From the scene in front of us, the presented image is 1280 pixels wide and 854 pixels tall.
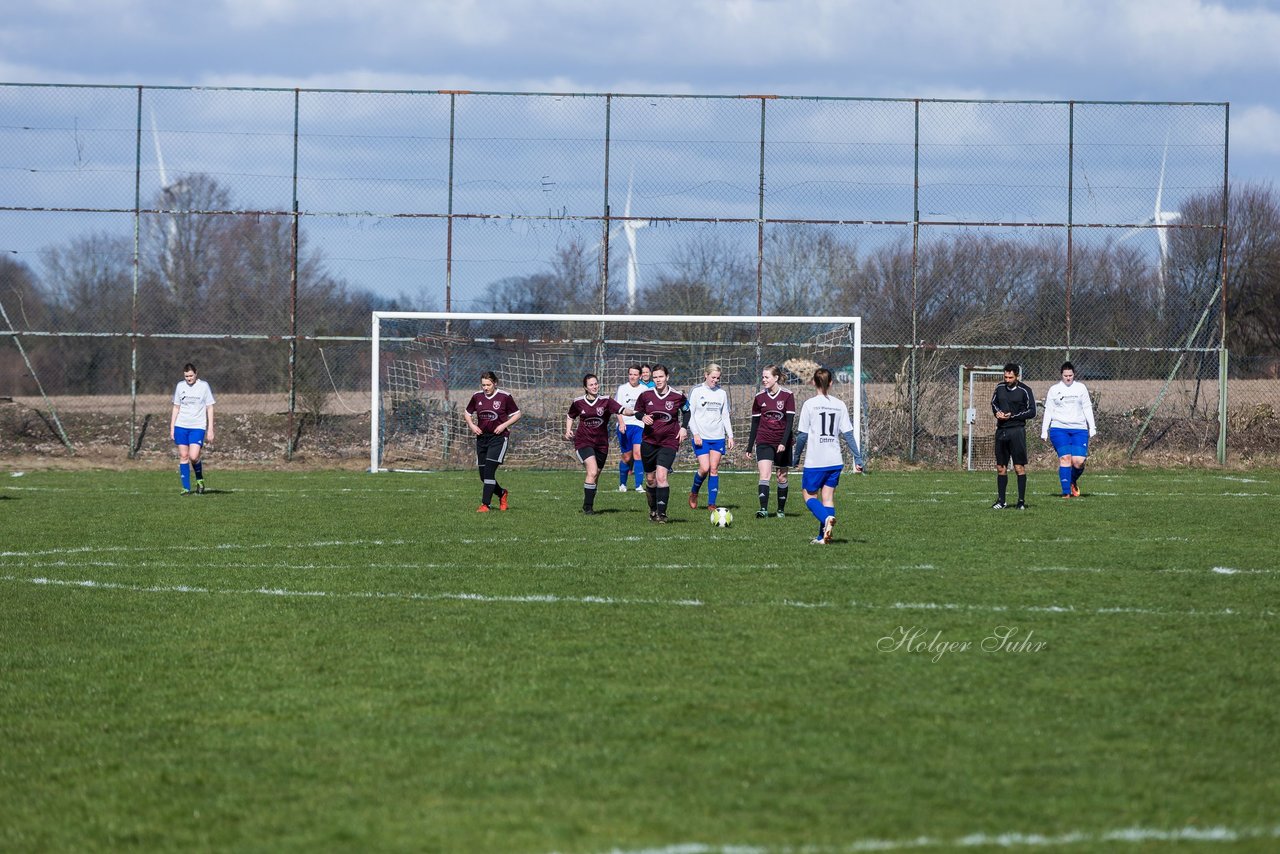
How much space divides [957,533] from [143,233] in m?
20.7

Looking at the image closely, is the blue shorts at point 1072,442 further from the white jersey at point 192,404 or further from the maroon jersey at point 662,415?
the white jersey at point 192,404

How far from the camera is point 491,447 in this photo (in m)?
18.5

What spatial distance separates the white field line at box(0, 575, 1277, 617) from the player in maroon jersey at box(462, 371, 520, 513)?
23.9 ft

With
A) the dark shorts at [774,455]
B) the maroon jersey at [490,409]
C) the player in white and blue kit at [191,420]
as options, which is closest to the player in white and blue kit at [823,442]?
the dark shorts at [774,455]

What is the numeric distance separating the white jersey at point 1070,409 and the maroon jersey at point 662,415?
6.86 metres

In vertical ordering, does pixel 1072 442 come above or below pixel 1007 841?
above

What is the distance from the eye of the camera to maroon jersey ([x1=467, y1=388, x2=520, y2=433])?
18656mm

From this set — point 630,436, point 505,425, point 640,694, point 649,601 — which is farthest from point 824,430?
point 630,436

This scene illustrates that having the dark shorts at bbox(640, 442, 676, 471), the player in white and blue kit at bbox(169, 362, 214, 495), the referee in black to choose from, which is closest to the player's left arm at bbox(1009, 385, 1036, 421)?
the referee in black

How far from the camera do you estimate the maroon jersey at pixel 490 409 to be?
734 inches

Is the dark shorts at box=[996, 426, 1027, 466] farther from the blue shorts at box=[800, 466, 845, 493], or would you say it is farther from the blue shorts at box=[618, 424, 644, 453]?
the blue shorts at box=[800, 466, 845, 493]

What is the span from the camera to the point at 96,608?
10.2 m

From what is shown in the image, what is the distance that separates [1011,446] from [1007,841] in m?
14.6

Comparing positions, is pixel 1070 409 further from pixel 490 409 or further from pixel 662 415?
pixel 490 409
